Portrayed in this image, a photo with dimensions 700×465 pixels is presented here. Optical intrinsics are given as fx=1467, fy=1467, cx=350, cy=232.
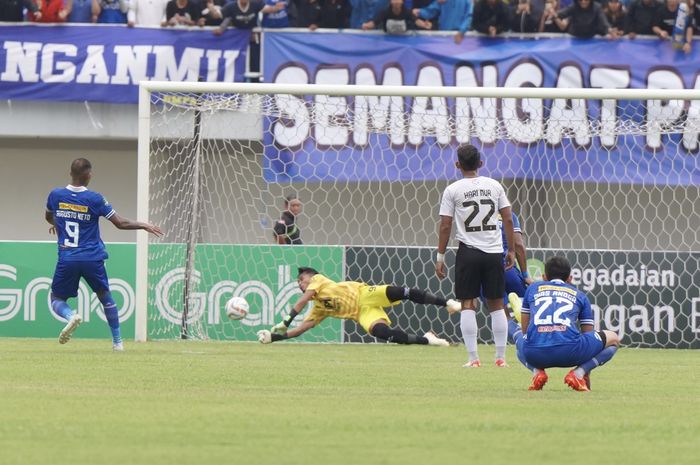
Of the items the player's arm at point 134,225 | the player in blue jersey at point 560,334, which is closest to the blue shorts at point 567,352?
the player in blue jersey at point 560,334

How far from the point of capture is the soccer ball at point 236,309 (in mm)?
17188

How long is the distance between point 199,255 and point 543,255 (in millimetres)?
4335

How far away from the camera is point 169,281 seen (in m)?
18.1

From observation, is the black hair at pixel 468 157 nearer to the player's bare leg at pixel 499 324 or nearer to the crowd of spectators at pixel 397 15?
the player's bare leg at pixel 499 324

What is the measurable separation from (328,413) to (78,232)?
6.63m

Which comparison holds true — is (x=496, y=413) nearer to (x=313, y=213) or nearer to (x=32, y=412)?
(x=32, y=412)

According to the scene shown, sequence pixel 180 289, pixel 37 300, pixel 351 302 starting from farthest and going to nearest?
pixel 37 300 < pixel 180 289 < pixel 351 302

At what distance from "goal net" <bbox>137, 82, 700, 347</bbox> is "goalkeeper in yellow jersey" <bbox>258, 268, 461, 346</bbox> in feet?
5.10

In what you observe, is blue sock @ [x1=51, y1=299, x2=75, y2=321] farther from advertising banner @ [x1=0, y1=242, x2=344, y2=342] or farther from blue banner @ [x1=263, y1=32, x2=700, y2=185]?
blue banner @ [x1=263, y1=32, x2=700, y2=185]

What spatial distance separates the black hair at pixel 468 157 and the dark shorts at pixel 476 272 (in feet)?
2.40

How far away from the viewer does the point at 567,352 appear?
9992 mm

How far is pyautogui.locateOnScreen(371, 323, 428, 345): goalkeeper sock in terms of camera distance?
1673 centimetres

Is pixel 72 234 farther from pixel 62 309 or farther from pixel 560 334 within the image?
pixel 560 334

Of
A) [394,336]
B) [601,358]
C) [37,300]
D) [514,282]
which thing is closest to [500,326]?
[514,282]
